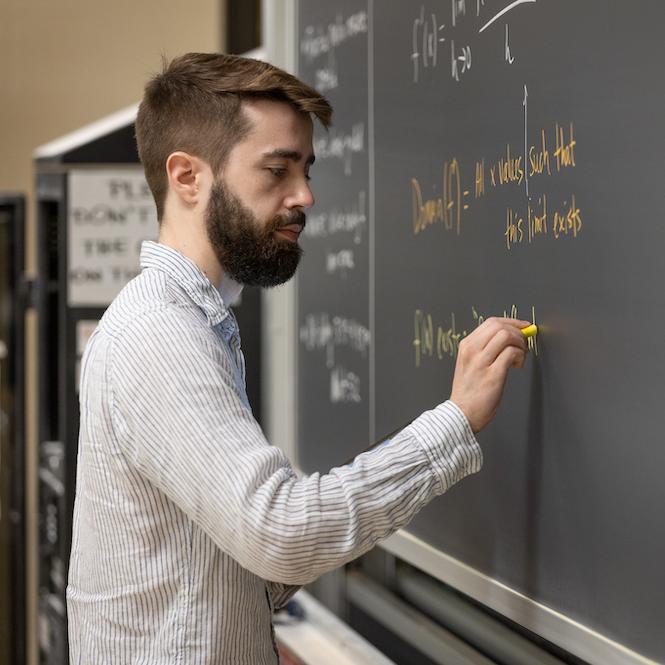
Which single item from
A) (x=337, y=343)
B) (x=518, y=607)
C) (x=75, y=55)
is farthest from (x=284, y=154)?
(x=75, y=55)

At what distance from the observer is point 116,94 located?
5.12 meters

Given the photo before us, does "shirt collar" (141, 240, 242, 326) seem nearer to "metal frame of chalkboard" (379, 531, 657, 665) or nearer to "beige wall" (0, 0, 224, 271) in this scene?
"metal frame of chalkboard" (379, 531, 657, 665)

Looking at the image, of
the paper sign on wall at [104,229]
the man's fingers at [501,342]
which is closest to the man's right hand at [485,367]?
the man's fingers at [501,342]

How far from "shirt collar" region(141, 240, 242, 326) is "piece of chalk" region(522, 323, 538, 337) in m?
0.39

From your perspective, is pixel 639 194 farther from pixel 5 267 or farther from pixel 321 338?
pixel 5 267

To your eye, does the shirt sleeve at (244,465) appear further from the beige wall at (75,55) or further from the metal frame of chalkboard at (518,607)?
the beige wall at (75,55)

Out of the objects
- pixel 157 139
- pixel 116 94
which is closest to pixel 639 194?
pixel 157 139

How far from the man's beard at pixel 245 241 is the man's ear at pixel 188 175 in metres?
0.02

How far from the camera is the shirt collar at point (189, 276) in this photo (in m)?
1.47

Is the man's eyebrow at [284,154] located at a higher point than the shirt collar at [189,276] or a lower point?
higher

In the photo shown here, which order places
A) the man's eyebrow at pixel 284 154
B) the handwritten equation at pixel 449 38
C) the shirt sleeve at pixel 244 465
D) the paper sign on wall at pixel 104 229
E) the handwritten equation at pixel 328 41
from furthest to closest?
the paper sign on wall at pixel 104 229
the handwritten equation at pixel 328 41
the handwritten equation at pixel 449 38
the man's eyebrow at pixel 284 154
the shirt sleeve at pixel 244 465

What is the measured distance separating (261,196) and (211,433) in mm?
361

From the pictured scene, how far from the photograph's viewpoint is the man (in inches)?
50.3

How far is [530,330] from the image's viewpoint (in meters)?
1.51
